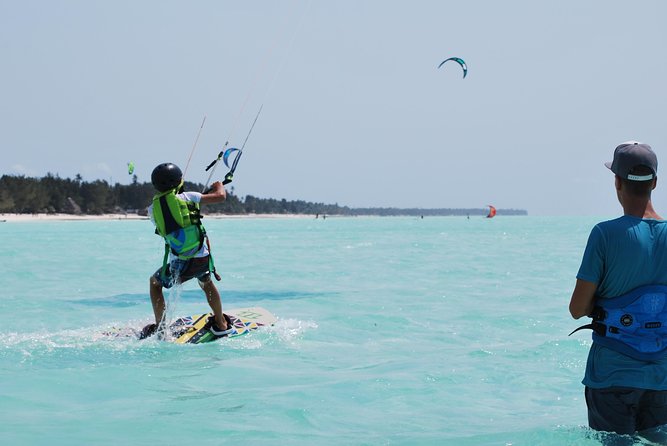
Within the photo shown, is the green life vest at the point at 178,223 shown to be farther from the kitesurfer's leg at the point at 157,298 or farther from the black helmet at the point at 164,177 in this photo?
the kitesurfer's leg at the point at 157,298

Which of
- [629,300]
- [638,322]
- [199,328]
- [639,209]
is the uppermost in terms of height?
[639,209]

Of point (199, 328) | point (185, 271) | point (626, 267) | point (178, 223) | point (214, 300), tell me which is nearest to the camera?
point (626, 267)

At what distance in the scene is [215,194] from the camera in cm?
823

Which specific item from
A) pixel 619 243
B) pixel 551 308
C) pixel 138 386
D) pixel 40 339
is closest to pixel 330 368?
pixel 138 386

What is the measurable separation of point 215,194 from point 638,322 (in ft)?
18.2

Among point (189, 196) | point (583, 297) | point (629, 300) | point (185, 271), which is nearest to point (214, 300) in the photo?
point (185, 271)

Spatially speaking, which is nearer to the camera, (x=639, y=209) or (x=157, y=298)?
(x=639, y=209)

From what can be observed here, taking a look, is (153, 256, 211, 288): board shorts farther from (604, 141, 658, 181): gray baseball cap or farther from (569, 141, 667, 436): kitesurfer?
(604, 141, 658, 181): gray baseball cap

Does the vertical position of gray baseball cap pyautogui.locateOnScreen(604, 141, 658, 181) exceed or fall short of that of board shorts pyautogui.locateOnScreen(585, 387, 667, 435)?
it exceeds it

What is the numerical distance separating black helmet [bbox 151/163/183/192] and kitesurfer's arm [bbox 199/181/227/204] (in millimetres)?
376

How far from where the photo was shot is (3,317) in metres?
11.9

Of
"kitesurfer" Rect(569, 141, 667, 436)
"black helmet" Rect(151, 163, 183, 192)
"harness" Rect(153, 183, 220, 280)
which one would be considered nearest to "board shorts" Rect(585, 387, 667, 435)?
"kitesurfer" Rect(569, 141, 667, 436)

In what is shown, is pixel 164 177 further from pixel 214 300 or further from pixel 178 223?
pixel 214 300

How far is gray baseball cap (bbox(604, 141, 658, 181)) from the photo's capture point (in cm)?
346
